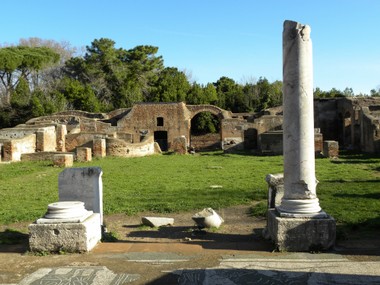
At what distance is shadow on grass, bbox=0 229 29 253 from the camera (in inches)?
254

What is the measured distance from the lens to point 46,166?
→ 19672mm

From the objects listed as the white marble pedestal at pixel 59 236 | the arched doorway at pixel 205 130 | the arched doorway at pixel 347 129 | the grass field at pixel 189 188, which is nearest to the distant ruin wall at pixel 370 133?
the grass field at pixel 189 188

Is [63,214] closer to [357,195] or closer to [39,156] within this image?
[357,195]

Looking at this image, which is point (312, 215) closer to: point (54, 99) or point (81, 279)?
point (81, 279)

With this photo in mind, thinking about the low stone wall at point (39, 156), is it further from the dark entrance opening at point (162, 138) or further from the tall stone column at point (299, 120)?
the tall stone column at point (299, 120)

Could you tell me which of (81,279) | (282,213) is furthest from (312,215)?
(81,279)

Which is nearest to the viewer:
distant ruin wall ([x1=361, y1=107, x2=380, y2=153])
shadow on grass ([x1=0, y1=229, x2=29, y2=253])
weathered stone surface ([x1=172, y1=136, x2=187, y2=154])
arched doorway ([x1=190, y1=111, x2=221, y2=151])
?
shadow on grass ([x1=0, y1=229, x2=29, y2=253])

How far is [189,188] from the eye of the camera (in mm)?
12633

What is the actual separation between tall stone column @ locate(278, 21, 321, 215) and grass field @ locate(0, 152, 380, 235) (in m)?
2.09

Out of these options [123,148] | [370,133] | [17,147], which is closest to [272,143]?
[370,133]

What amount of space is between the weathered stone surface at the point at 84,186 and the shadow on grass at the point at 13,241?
3.20 ft

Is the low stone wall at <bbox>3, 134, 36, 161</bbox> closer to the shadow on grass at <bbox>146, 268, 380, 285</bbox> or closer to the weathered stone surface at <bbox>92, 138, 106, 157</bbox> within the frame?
the weathered stone surface at <bbox>92, 138, 106, 157</bbox>

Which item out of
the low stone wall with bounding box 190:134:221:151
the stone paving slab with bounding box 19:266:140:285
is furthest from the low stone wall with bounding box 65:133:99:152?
the stone paving slab with bounding box 19:266:140:285

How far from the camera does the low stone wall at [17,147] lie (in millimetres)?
21828
